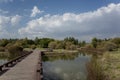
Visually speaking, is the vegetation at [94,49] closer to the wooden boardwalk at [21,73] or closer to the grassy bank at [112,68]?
the grassy bank at [112,68]

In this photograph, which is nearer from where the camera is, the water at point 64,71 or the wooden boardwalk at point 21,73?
the wooden boardwalk at point 21,73

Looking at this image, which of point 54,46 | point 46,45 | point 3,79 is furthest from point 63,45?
point 3,79

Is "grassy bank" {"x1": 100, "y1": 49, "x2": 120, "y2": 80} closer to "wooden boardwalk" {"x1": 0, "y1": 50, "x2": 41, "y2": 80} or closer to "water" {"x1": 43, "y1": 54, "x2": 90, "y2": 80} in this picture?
"water" {"x1": 43, "y1": 54, "x2": 90, "y2": 80}

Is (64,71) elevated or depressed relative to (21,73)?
depressed

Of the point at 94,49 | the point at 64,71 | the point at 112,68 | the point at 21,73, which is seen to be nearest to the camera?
the point at 21,73

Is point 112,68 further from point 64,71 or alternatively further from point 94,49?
point 94,49

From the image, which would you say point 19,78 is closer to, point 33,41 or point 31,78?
point 31,78

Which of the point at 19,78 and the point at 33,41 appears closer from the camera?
the point at 19,78

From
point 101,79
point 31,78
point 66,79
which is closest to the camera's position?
point 31,78

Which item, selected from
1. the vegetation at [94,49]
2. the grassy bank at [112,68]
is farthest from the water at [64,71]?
the grassy bank at [112,68]

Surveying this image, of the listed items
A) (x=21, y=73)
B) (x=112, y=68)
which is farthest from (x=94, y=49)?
(x=21, y=73)

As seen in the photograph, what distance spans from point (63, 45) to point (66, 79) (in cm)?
8589

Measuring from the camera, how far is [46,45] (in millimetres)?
118250

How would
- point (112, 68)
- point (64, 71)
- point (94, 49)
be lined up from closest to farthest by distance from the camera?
point (112, 68)
point (64, 71)
point (94, 49)
